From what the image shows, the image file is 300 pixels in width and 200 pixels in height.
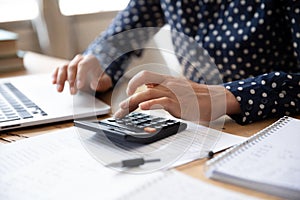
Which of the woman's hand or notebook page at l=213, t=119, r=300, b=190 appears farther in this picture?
the woman's hand

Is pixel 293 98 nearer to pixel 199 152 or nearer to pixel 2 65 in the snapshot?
pixel 199 152

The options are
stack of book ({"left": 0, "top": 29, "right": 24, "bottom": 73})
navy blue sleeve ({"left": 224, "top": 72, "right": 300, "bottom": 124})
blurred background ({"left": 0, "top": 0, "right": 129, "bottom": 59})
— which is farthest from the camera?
blurred background ({"left": 0, "top": 0, "right": 129, "bottom": 59})

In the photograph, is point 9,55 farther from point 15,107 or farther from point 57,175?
point 57,175

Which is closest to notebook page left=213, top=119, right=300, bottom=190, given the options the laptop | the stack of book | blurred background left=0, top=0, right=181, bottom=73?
Answer: the laptop

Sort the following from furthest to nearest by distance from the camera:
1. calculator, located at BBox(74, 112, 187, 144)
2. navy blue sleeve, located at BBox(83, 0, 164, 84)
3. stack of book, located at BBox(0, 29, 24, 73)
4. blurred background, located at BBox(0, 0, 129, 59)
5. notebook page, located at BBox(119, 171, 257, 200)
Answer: blurred background, located at BBox(0, 0, 129, 59) → stack of book, located at BBox(0, 29, 24, 73) → navy blue sleeve, located at BBox(83, 0, 164, 84) → calculator, located at BBox(74, 112, 187, 144) → notebook page, located at BBox(119, 171, 257, 200)

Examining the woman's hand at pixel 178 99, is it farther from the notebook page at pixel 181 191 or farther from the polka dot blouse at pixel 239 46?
the notebook page at pixel 181 191

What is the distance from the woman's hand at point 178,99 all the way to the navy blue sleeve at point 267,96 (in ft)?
0.06

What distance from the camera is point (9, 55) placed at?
4.50 feet

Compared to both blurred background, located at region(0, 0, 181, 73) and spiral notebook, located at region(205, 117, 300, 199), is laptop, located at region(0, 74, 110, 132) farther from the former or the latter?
blurred background, located at region(0, 0, 181, 73)

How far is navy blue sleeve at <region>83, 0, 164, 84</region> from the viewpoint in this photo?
1.08m

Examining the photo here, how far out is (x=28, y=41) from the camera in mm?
1999

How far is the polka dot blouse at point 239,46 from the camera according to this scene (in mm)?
769

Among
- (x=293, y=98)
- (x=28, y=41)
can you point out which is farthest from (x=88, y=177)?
(x=28, y=41)

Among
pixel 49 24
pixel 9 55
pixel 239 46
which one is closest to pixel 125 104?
pixel 239 46
